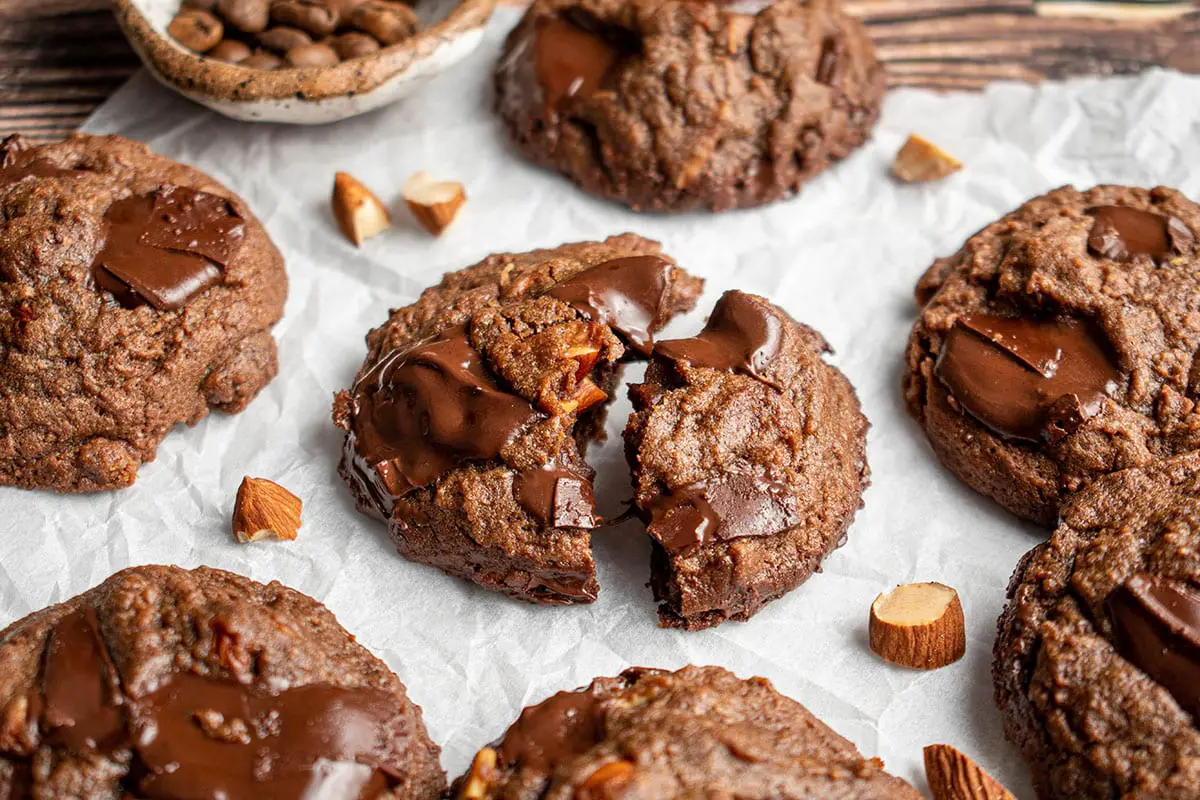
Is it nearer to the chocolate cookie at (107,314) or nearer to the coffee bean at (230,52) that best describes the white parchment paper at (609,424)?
the chocolate cookie at (107,314)

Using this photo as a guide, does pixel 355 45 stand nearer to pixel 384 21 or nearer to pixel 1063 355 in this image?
pixel 384 21

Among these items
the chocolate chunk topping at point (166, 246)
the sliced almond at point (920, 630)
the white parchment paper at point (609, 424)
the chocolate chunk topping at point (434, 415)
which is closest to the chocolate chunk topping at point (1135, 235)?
the white parchment paper at point (609, 424)

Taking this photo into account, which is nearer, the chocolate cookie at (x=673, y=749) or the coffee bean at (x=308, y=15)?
the chocolate cookie at (x=673, y=749)

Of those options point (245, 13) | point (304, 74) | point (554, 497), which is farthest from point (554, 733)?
point (245, 13)

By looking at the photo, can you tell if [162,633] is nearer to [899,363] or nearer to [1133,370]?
[899,363]

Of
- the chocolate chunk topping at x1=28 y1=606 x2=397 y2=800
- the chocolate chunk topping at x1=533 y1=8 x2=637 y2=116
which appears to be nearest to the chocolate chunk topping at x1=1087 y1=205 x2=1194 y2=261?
the chocolate chunk topping at x1=533 y1=8 x2=637 y2=116

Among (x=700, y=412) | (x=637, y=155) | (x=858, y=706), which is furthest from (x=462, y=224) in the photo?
(x=858, y=706)
